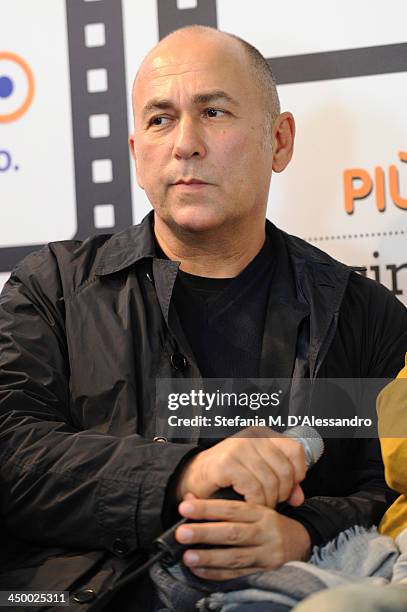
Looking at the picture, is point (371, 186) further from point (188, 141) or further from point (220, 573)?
point (220, 573)

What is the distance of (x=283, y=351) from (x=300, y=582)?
59 cm

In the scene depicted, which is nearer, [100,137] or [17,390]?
[17,390]

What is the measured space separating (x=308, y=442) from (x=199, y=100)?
73 centimetres

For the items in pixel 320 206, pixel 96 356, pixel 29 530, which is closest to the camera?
pixel 29 530

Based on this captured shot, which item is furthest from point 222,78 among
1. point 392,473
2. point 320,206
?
point 392,473

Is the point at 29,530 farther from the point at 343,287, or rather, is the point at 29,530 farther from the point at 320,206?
the point at 320,206

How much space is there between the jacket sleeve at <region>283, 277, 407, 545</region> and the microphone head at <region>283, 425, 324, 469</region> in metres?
0.13

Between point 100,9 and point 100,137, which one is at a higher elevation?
point 100,9

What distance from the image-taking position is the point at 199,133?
5.93 ft

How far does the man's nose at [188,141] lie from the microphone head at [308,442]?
0.60 m

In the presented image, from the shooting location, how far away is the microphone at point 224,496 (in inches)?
50.8

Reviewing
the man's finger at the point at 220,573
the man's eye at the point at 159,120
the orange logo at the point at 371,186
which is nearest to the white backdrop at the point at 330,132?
the orange logo at the point at 371,186

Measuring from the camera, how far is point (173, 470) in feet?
4.66

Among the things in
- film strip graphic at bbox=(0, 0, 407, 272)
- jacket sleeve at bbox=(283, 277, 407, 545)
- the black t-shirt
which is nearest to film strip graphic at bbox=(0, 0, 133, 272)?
film strip graphic at bbox=(0, 0, 407, 272)
